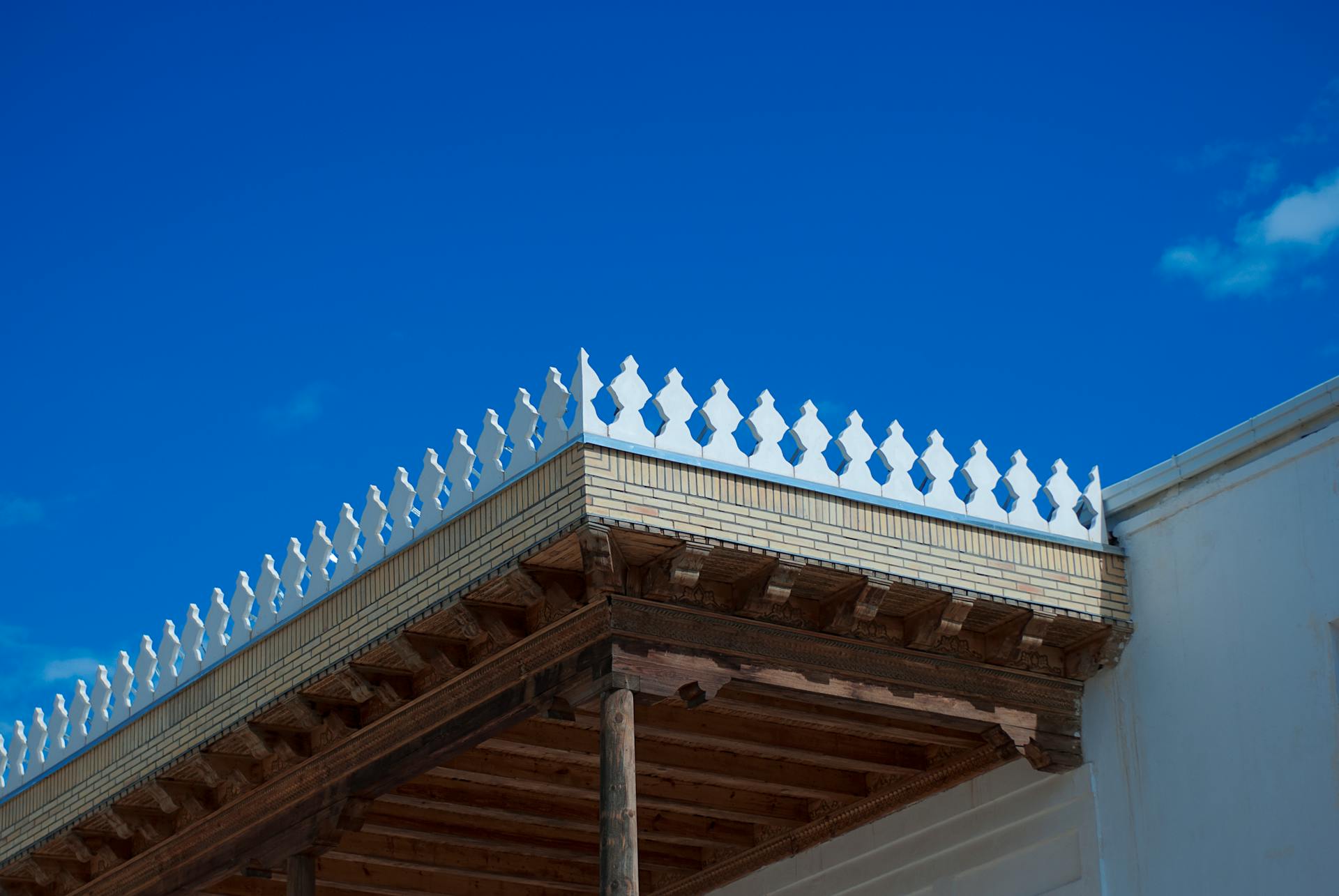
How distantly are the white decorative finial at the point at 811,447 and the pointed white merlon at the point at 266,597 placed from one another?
3.80 m

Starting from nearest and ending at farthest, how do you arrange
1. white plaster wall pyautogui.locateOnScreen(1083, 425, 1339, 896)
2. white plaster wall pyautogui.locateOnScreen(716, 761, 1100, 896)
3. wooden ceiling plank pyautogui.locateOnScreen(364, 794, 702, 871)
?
white plaster wall pyautogui.locateOnScreen(1083, 425, 1339, 896), white plaster wall pyautogui.locateOnScreen(716, 761, 1100, 896), wooden ceiling plank pyautogui.locateOnScreen(364, 794, 702, 871)

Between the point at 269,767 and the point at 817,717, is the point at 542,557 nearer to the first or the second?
the point at 817,717

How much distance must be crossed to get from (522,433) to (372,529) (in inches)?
61.7

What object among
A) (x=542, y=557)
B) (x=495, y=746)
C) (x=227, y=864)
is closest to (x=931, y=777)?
(x=495, y=746)

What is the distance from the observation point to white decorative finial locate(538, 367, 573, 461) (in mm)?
11703

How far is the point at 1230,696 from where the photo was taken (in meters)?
12.4

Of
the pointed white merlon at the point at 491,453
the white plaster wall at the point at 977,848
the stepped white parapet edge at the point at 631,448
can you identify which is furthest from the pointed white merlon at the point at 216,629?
the white plaster wall at the point at 977,848

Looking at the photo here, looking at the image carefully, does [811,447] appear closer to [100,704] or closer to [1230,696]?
[1230,696]

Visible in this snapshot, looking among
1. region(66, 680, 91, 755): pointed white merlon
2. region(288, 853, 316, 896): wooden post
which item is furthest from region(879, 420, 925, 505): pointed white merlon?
region(66, 680, 91, 755): pointed white merlon

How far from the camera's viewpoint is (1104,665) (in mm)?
13180

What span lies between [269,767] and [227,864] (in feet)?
3.07

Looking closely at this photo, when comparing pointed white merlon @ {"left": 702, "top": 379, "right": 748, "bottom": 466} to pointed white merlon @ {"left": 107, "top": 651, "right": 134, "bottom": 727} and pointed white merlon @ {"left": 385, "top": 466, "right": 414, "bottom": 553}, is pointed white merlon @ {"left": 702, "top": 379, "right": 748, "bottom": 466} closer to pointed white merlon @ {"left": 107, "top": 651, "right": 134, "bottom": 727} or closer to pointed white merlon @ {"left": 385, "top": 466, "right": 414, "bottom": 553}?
pointed white merlon @ {"left": 385, "top": 466, "right": 414, "bottom": 553}

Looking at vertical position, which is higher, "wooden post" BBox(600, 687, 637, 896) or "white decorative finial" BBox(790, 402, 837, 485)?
"white decorative finial" BBox(790, 402, 837, 485)

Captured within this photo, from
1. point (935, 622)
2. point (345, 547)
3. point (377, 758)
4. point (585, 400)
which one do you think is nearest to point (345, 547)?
point (345, 547)
